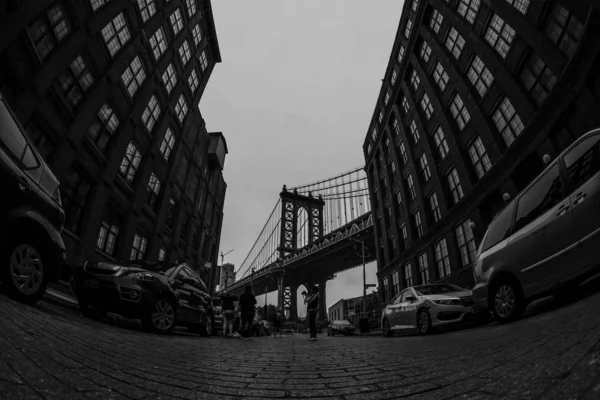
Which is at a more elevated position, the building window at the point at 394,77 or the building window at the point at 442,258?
the building window at the point at 394,77

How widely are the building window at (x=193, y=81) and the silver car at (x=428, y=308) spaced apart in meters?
Result: 23.0

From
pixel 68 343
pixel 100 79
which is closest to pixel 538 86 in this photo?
pixel 68 343

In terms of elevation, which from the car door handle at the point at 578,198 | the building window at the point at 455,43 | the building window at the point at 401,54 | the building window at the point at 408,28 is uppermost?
the building window at the point at 408,28

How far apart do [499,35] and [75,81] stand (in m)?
20.7

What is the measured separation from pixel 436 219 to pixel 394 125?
12715mm

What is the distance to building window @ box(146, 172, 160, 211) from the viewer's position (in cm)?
1952

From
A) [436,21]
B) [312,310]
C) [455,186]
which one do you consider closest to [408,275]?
[455,186]

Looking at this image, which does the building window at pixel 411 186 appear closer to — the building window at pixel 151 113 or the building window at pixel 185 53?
the building window at pixel 151 113

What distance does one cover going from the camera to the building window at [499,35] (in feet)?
53.4

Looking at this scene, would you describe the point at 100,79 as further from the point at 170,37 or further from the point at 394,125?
the point at 394,125

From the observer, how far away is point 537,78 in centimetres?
1448

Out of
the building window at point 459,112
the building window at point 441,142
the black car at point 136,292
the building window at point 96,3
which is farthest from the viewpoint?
the building window at point 441,142

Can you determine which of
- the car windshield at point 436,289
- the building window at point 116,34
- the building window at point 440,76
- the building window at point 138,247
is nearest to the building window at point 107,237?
the building window at point 138,247

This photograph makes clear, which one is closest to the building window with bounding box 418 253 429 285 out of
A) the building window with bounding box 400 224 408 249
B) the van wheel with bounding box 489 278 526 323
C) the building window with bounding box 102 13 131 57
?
the building window with bounding box 400 224 408 249
